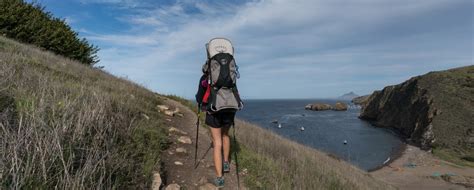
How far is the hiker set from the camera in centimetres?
490

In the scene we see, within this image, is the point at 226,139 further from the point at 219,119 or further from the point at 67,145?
the point at 67,145

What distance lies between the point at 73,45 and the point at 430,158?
41790 millimetres

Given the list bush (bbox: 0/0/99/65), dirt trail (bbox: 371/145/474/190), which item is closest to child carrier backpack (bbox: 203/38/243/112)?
bush (bbox: 0/0/99/65)

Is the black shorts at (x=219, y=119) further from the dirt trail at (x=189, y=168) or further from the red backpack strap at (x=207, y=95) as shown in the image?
the dirt trail at (x=189, y=168)

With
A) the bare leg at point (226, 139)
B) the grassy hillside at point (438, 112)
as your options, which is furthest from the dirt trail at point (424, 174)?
the bare leg at point (226, 139)

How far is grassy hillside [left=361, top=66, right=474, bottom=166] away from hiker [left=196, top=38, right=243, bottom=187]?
42069mm

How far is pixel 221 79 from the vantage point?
4.85m

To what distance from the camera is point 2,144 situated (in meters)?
2.96

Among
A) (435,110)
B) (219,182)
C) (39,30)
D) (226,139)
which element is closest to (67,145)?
(219,182)

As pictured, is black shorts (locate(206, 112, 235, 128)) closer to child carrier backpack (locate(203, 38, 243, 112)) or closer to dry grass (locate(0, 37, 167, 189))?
child carrier backpack (locate(203, 38, 243, 112))

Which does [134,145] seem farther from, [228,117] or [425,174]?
[425,174]

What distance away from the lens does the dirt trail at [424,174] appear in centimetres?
2606

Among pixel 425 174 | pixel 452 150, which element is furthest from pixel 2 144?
pixel 452 150

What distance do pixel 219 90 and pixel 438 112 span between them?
6173cm
